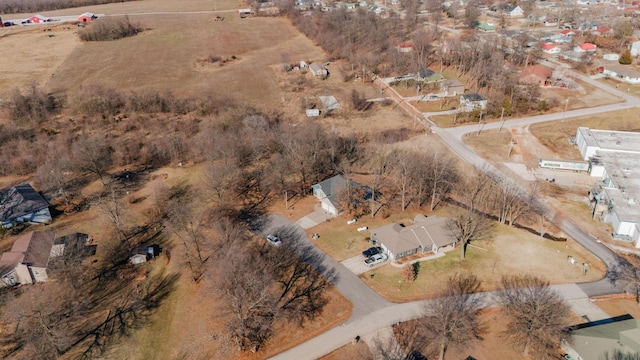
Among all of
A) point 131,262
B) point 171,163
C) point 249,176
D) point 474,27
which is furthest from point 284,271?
point 474,27

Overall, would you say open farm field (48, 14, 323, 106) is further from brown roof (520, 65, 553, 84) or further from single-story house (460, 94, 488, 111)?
brown roof (520, 65, 553, 84)

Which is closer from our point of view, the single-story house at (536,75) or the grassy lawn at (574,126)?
the grassy lawn at (574,126)

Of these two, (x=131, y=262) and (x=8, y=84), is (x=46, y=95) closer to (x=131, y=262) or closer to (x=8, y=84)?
(x=8, y=84)

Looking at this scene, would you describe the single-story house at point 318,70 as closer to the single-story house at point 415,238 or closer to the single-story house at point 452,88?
the single-story house at point 452,88

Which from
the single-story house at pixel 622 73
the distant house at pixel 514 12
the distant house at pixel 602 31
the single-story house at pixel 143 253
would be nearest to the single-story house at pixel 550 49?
the single-story house at pixel 622 73

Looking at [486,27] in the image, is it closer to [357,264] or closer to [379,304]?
[357,264]
